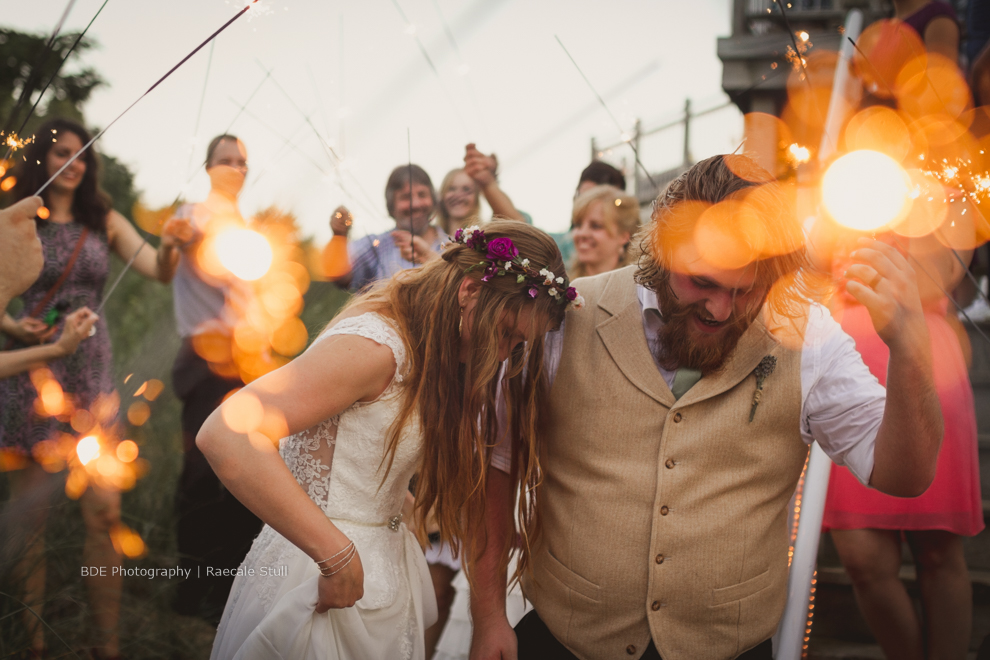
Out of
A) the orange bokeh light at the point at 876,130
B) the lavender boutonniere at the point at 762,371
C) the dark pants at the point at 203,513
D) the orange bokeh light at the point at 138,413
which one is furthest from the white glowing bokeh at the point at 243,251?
the orange bokeh light at the point at 876,130

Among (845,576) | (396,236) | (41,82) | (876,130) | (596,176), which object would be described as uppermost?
(41,82)

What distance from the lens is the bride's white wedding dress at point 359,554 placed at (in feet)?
4.77

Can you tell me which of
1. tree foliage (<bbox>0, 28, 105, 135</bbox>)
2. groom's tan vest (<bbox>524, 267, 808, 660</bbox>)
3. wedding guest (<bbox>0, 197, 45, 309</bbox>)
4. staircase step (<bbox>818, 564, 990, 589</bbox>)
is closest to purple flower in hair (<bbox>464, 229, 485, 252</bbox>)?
groom's tan vest (<bbox>524, 267, 808, 660</bbox>)

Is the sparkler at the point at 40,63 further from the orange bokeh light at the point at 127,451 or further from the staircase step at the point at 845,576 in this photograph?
the staircase step at the point at 845,576

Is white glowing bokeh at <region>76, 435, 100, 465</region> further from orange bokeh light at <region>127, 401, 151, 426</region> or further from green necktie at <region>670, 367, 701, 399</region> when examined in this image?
green necktie at <region>670, 367, 701, 399</region>

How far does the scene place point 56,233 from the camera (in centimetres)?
238

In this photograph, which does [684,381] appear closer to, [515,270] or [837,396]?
[837,396]

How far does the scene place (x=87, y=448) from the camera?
2.41 m

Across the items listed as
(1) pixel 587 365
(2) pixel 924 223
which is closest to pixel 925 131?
(2) pixel 924 223

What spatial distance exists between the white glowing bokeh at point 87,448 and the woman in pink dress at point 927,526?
8.91 feet

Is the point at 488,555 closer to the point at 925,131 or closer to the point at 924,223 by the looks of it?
the point at 924,223

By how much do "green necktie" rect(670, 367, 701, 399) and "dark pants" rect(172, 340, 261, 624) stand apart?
79.5 inches

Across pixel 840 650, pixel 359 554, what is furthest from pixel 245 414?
pixel 840 650

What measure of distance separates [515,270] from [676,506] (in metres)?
0.67
